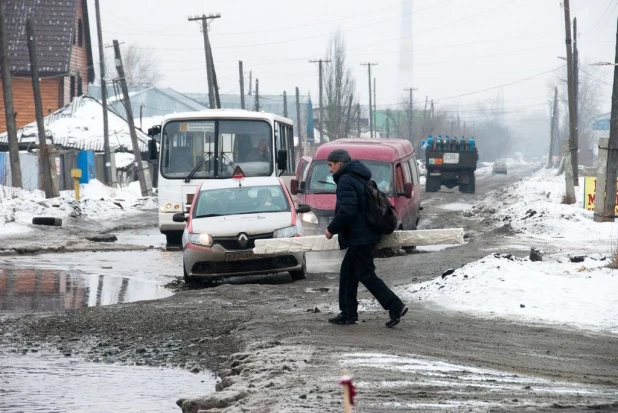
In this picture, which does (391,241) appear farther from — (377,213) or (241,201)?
(241,201)

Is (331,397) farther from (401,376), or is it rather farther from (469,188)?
(469,188)

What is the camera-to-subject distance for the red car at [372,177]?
21.0 metres

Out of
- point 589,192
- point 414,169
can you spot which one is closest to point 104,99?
point 414,169

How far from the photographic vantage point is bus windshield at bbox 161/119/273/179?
2183cm

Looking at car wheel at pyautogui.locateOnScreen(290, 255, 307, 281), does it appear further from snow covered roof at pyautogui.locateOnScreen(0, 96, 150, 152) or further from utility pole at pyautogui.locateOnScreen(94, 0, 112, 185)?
snow covered roof at pyautogui.locateOnScreen(0, 96, 150, 152)

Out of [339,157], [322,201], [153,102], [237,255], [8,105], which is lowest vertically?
[237,255]

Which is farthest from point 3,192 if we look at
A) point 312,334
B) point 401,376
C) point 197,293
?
point 401,376

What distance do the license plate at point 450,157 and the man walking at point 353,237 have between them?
130ft

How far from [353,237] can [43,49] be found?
51148 mm

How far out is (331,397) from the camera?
21.8 feet

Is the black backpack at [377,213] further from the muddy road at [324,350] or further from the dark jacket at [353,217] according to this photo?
the muddy road at [324,350]

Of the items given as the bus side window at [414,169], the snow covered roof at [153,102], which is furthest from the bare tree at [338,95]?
the bus side window at [414,169]

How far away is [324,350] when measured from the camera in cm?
844

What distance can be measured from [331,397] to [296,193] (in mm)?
15272
